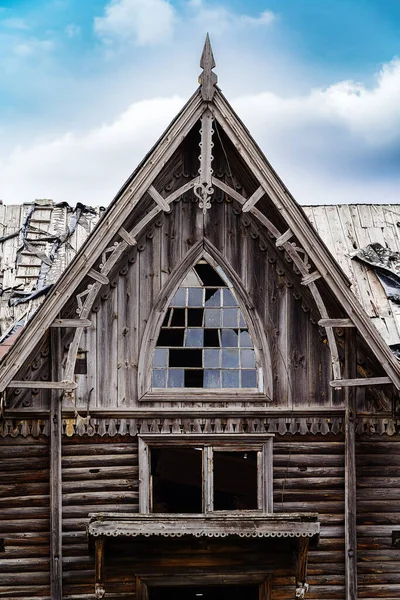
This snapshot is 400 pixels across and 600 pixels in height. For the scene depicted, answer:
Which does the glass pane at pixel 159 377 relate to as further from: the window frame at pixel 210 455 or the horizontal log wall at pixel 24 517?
the horizontal log wall at pixel 24 517

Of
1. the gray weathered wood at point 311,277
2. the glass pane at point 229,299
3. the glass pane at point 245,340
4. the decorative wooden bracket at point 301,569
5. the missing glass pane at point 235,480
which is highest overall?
the gray weathered wood at point 311,277

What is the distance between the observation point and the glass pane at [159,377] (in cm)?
1485

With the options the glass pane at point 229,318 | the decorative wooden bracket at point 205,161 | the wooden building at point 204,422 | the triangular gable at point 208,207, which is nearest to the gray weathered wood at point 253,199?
the triangular gable at point 208,207

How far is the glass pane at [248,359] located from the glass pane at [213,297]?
0.84 meters

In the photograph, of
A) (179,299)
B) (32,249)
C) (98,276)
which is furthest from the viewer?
(32,249)

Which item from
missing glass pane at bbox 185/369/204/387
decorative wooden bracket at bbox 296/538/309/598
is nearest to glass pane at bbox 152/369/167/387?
missing glass pane at bbox 185/369/204/387

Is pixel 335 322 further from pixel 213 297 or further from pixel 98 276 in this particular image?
pixel 98 276

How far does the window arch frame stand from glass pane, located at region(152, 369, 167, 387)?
7 cm

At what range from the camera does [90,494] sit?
48.1ft

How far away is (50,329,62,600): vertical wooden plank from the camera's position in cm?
1442

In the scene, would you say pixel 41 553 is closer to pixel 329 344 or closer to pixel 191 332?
pixel 191 332

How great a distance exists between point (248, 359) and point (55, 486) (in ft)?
11.1

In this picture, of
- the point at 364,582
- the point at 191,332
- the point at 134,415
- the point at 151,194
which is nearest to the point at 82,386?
the point at 134,415

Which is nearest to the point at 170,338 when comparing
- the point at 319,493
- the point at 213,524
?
the point at 213,524
